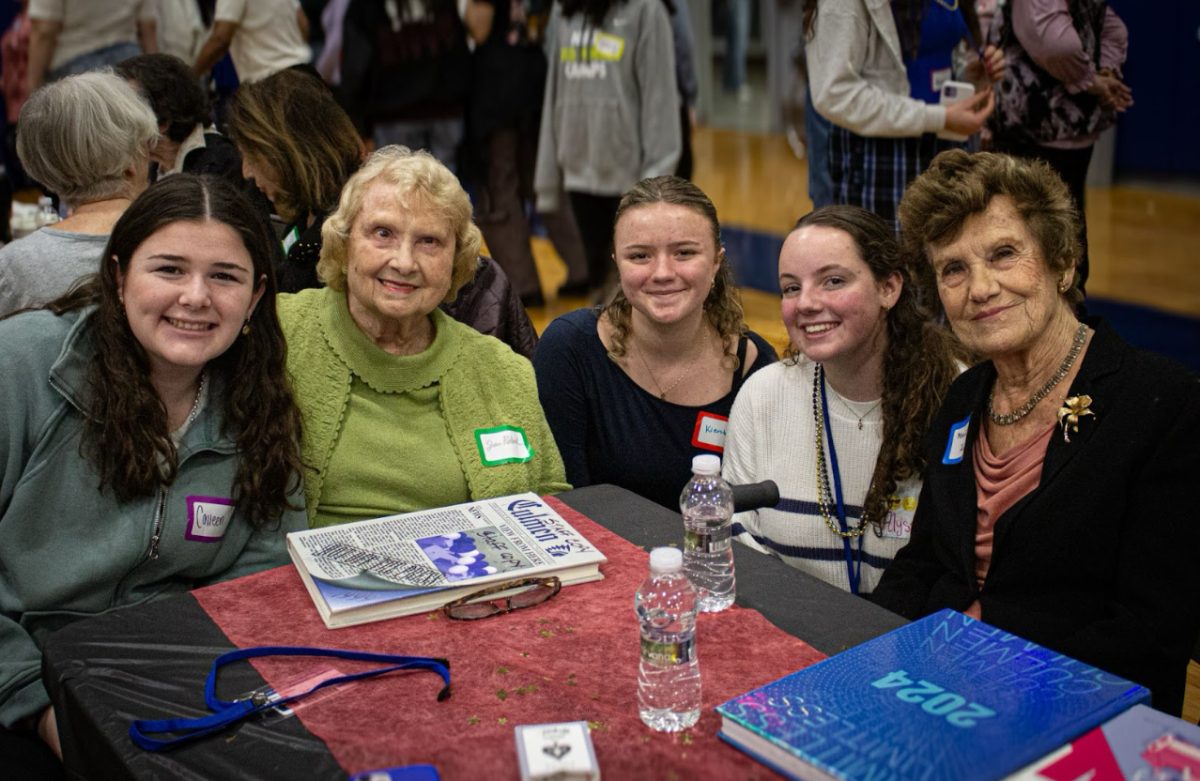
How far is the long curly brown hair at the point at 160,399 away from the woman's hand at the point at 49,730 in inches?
15.5

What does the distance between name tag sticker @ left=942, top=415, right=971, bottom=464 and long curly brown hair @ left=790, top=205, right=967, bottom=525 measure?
0.91 feet

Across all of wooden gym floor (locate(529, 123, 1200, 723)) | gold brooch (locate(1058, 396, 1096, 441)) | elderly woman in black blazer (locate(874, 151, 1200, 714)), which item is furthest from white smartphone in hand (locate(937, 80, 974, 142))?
gold brooch (locate(1058, 396, 1096, 441))

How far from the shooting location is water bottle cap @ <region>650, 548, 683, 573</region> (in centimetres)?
159

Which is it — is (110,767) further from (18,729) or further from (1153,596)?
(1153,596)

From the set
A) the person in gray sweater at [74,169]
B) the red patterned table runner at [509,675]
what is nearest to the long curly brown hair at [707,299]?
the red patterned table runner at [509,675]

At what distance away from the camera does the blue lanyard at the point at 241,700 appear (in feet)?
5.11

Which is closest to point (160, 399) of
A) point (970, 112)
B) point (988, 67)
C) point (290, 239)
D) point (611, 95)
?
point (290, 239)

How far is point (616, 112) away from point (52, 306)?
12.6 feet

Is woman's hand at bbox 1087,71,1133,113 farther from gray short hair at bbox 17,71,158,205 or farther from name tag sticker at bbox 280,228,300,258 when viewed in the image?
gray short hair at bbox 17,71,158,205

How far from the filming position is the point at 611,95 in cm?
569

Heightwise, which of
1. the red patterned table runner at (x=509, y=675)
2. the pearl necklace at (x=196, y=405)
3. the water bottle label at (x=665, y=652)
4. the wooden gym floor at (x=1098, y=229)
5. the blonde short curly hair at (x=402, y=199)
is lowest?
the wooden gym floor at (x=1098, y=229)

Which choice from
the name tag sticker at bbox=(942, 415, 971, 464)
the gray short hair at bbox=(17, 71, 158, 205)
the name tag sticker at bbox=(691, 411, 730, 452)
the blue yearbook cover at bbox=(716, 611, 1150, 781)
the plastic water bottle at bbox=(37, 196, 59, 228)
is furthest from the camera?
the plastic water bottle at bbox=(37, 196, 59, 228)

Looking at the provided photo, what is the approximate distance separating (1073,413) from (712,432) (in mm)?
1126

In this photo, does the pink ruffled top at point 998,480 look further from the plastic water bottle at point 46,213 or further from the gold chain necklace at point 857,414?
the plastic water bottle at point 46,213
